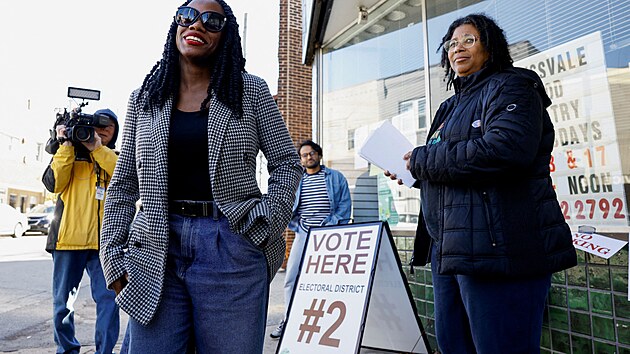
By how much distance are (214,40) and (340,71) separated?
585cm

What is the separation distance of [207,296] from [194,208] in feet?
1.03

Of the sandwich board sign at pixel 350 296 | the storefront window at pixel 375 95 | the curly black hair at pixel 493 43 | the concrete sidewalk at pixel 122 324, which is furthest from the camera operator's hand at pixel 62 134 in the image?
the storefront window at pixel 375 95

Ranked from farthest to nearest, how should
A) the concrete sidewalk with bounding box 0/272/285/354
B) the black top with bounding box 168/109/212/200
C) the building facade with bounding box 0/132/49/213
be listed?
1. the building facade with bounding box 0/132/49/213
2. the concrete sidewalk with bounding box 0/272/285/354
3. the black top with bounding box 168/109/212/200

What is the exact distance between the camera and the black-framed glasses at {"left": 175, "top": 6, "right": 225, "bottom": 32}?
68.1 inches

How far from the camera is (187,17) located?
1.73 m

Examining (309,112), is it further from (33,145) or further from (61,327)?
(33,145)

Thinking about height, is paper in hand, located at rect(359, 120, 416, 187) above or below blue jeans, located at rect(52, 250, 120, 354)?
above

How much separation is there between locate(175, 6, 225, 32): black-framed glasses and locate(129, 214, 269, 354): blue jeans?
2.47 feet

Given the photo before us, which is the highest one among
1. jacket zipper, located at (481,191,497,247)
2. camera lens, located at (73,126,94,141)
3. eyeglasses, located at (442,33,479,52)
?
eyeglasses, located at (442,33,479,52)

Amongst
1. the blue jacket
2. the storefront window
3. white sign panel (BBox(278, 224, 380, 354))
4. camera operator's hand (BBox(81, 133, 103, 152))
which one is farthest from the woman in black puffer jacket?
the storefront window

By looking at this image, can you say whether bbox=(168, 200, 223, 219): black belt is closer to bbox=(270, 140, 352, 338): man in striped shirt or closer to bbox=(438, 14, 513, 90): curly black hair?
bbox=(438, 14, 513, 90): curly black hair

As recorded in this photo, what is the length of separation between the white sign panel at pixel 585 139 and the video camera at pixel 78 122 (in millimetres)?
3541

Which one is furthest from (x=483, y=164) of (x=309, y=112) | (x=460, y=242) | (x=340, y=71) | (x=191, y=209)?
(x=309, y=112)

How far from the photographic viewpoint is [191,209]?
162 cm
